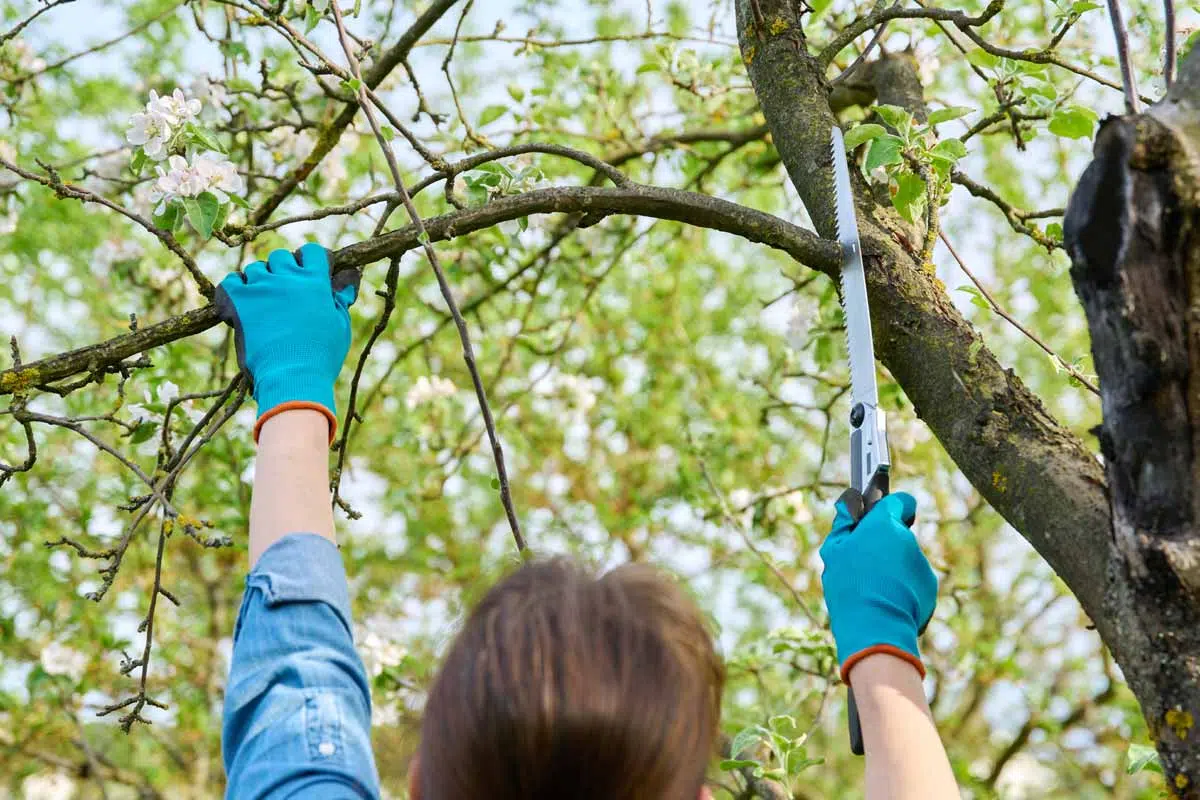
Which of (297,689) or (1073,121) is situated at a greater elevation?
(1073,121)

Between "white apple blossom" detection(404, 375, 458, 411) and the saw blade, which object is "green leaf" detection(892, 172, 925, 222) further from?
"white apple blossom" detection(404, 375, 458, 411)

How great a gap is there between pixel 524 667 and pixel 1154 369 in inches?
26.5

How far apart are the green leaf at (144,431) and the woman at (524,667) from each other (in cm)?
74

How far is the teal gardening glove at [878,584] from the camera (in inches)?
54.6

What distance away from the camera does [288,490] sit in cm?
143

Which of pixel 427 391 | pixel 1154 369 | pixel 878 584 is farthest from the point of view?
pixel 427 391

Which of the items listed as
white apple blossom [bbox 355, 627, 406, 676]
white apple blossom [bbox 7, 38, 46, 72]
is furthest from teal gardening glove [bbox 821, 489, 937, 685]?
white apple blossom [bbox 7, 38, 46, 72]

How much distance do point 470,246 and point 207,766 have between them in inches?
126

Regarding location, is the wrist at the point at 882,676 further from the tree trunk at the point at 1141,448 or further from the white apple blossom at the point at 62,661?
the white apple blossom at the point at 62,661

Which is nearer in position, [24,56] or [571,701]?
[571,701]

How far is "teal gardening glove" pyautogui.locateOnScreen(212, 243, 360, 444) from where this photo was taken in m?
1.58

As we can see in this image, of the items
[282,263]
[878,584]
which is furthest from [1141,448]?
[282,263]

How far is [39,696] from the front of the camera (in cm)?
444

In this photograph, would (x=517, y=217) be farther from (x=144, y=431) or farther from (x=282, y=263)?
(x=144, y=431)
